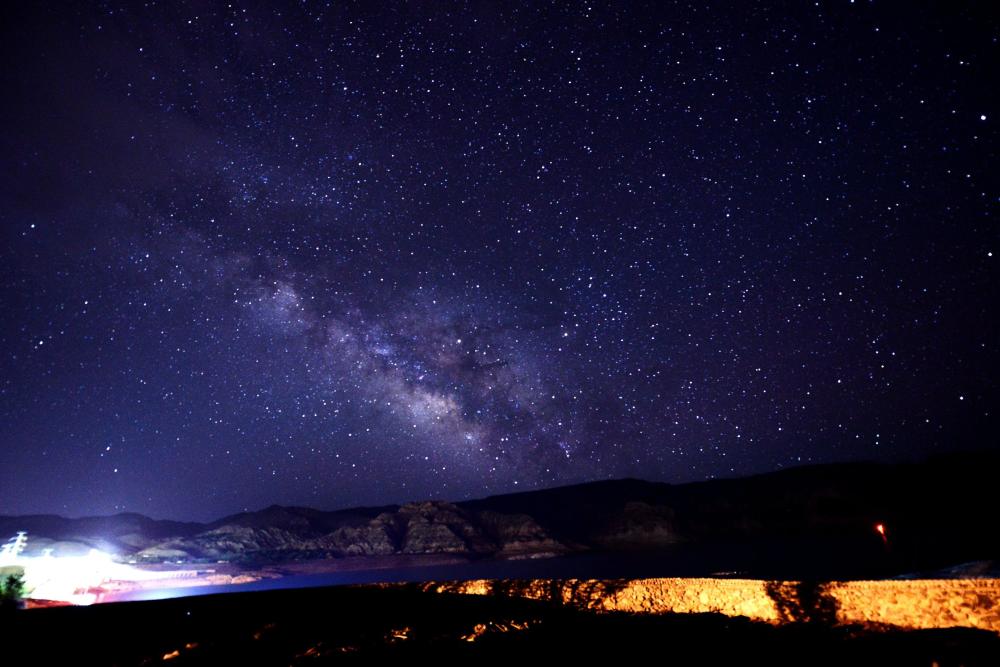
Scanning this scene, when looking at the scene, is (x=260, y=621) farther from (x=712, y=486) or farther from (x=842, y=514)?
(x=712, y=486)

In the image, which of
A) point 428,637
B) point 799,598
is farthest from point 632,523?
point 428,637

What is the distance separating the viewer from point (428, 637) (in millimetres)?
5719

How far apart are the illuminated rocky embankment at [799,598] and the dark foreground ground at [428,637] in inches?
23.9

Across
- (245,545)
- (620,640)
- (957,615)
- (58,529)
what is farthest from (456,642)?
(58,529)

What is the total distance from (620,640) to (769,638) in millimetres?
2057

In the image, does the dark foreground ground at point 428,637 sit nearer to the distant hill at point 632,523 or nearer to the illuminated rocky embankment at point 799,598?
the illuminated rocky embankment at point 799,598

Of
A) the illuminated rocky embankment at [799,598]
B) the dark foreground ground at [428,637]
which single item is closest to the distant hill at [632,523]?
the illuminated rocky embankment at [799,598]

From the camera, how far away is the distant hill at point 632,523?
371 feet

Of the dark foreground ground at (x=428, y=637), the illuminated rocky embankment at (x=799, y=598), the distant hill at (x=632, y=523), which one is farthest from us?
the distant hill at (x=632, y=523)

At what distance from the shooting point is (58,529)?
138 m

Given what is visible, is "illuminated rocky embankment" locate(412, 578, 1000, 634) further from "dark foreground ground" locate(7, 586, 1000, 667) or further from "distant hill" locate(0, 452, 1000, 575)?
"distant hill" locate(0, 452, 1000, 575)

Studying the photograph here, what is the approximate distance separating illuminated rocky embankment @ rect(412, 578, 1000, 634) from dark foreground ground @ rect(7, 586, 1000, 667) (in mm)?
606

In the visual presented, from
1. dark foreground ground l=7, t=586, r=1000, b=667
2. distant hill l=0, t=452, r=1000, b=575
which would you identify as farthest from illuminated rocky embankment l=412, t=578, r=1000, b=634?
Result: distant hill l=0, t=452, r=1000, b=575

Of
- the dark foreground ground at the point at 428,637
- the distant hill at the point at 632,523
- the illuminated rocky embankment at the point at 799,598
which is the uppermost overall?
the dark foreground ground at the point at 428,637
